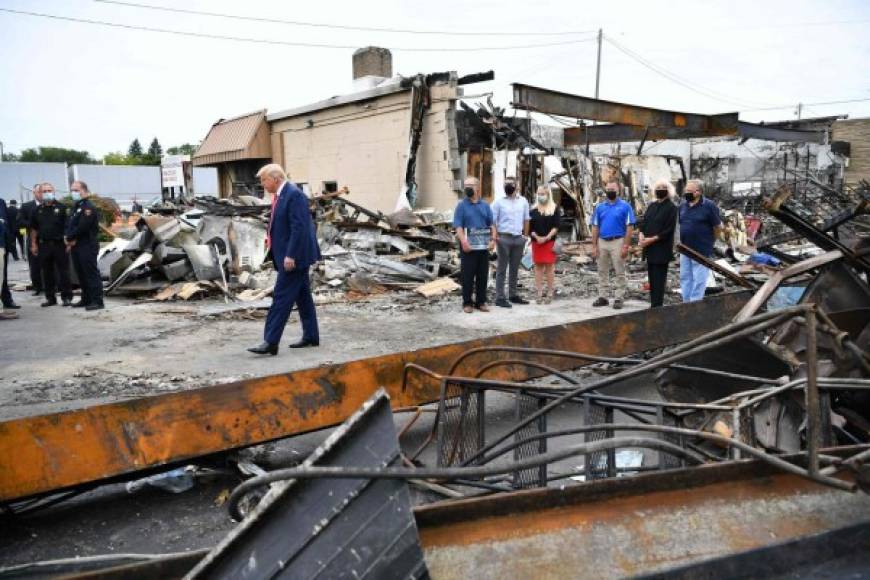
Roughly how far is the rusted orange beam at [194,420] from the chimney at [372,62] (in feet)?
58.9

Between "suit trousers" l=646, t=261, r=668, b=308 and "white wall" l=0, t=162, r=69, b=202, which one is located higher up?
"white wall" l=0, t=162, r=69, b=202

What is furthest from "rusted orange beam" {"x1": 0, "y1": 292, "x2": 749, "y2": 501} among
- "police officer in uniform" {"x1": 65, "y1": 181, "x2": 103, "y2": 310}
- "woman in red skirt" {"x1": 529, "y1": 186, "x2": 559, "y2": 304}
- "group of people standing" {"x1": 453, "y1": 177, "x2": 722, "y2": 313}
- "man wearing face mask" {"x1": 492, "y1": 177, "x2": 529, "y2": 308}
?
"police officer in uniform" {"x1": 65, "y1": 181, "x2": 103, "y2": 310}

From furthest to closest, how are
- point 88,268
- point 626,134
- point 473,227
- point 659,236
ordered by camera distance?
1. point 626,134
2. point 88,268
3. point 473,227
4. point 659,236

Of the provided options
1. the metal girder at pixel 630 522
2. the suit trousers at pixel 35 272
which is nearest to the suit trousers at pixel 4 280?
Result: the suit trousers at pixel 35 272

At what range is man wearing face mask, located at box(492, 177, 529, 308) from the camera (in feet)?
29.6

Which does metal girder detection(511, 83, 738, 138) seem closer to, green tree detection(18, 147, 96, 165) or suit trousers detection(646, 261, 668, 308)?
suit trousers detection(646, 261, 668, 308)

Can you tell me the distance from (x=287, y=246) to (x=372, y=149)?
12.6 meters

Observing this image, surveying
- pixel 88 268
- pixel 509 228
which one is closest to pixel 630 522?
pixel 509 228

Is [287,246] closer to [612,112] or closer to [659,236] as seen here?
[659,236]

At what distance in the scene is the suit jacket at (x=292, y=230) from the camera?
6047 mm

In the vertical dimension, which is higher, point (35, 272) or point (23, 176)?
point (23, 176)

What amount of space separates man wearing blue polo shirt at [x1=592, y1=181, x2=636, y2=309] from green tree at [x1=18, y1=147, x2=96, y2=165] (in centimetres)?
10964

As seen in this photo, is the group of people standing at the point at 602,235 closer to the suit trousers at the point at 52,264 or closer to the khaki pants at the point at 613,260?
the khaki pants at the point at 613,260

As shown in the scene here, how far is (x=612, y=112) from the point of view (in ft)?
46.1
